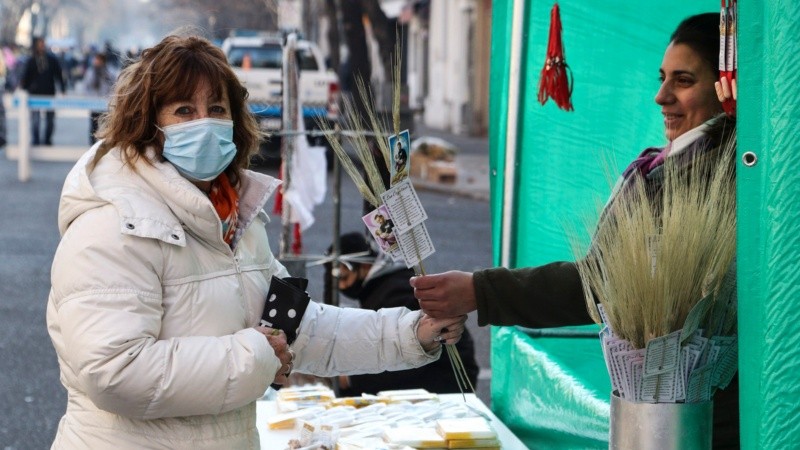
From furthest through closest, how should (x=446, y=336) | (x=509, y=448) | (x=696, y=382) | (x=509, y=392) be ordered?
(x=509, y=392)
(x=509, y=448)
(x=446, y=336)
(x=696, y=382)

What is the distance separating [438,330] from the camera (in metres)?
3.12

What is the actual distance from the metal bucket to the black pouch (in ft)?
2.66

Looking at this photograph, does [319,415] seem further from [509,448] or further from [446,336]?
[446,336]

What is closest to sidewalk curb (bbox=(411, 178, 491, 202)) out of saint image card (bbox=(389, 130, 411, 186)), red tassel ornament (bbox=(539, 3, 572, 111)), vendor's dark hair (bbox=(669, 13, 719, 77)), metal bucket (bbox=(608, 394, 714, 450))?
red tassel ornament (bbox=(539, 3, 572, 111))

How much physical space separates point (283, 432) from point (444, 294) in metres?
1.11

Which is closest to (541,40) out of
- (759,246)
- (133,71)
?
(133,71)

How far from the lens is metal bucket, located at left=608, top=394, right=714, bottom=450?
2443 mm

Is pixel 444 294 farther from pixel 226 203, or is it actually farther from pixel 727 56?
pixel 727 56

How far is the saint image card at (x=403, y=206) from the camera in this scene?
2820mm

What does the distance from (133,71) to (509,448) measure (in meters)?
1.81

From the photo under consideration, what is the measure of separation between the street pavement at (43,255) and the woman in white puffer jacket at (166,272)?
3548 mm

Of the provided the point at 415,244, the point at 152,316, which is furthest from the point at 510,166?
the point at 152,316

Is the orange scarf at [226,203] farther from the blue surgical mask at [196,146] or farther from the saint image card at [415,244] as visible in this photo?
the saint image card at [415,244]

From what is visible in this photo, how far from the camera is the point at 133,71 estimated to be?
2.78m
